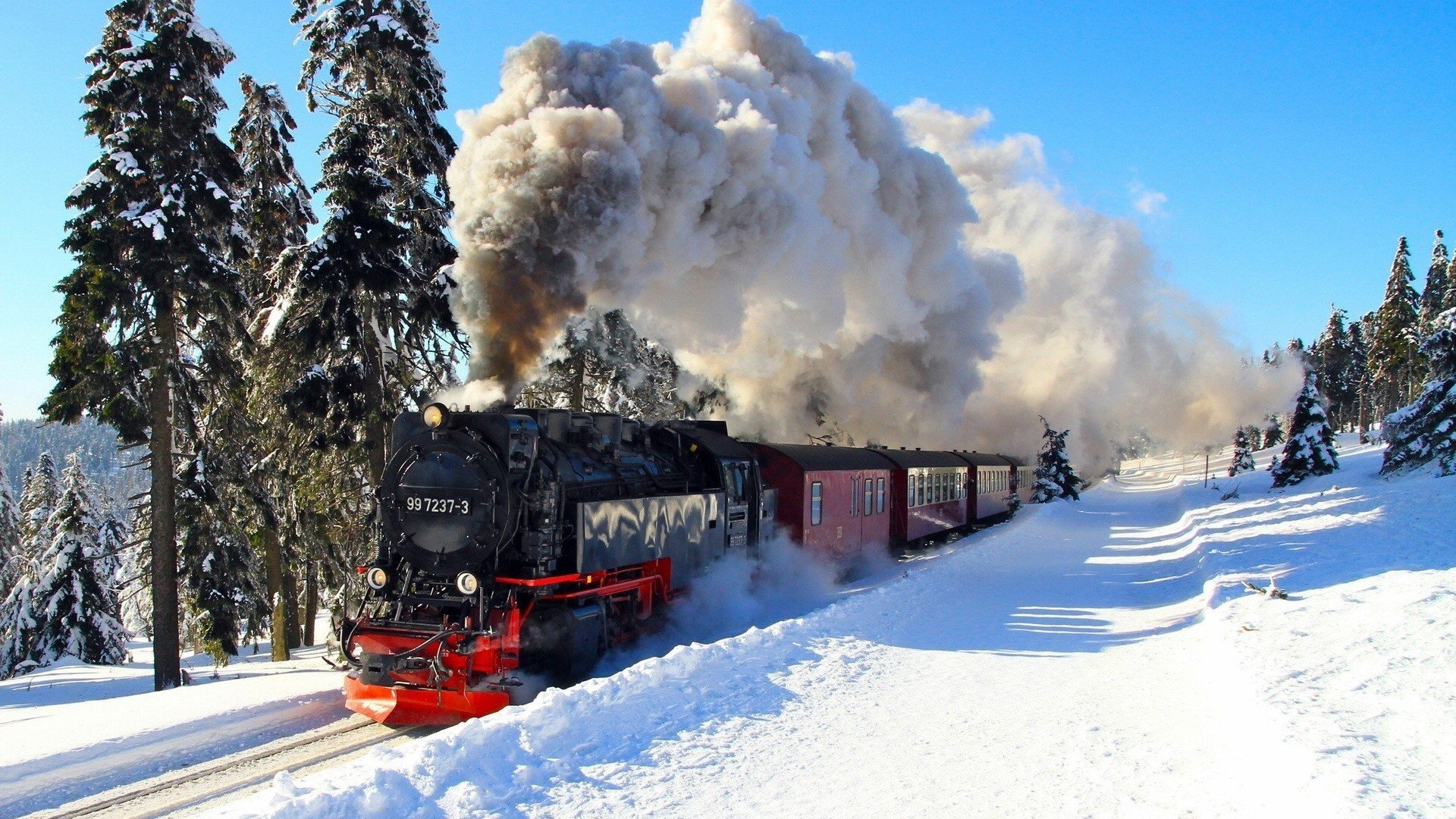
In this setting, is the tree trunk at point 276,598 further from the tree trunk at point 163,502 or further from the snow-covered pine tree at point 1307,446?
the snow-covered pine tree at point 1307,446

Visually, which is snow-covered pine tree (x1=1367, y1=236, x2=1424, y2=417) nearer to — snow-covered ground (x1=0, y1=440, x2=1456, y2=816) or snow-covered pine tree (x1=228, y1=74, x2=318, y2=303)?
snow-covered ground (x1=0, y1=440, x2=1456, y2=816)

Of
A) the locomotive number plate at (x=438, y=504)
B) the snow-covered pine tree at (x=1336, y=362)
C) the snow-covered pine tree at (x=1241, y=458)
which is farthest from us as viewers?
the snow-covered pine tree at (x=1336, y=362)

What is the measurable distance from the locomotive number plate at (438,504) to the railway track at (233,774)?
6.19 feet

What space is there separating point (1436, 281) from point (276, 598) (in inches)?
2241

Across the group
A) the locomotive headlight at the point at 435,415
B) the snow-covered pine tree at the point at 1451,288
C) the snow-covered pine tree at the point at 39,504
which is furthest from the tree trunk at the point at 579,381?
the snow-covered pine tree at the point at 1451,288

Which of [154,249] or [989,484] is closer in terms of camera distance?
[154,249]

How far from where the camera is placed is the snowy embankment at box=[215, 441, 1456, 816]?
478 centimetres

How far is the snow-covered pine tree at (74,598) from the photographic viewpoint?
20.5 m

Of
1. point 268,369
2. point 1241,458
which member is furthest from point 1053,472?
point 268,369

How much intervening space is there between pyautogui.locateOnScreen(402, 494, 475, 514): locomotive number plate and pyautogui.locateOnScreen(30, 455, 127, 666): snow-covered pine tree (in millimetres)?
16782

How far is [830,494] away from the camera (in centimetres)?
1501

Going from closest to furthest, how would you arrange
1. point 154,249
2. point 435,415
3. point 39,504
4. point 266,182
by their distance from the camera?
point 435,415, point 154,249, point 266,182, point 39,504

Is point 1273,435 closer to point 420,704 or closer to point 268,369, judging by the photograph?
point 268,369

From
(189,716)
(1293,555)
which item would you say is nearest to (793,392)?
(1293,555)
